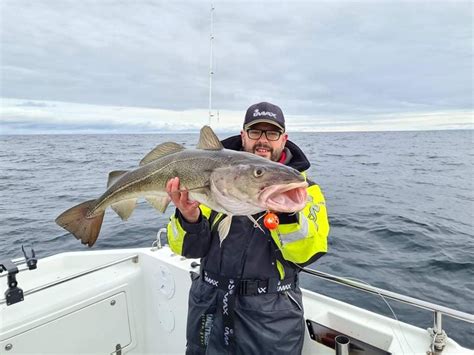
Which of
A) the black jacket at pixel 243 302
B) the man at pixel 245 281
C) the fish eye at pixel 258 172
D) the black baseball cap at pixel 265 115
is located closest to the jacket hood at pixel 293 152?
the man at pixel 245 281

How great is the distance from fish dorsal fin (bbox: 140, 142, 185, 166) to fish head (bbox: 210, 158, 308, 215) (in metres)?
0.58

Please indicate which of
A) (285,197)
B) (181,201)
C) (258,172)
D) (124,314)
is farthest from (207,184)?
(124,314)

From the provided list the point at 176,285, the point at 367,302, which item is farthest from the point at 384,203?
the point at 176,285

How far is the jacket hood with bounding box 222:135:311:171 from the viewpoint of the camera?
10.5ft

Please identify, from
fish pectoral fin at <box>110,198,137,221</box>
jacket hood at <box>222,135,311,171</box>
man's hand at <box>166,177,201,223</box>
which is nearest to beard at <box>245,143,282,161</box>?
jacket hood at <box>222,135,311,171</box>

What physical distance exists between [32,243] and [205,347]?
923cm

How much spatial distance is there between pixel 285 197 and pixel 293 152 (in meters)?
1.36

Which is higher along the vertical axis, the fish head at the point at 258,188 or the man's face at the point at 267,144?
the man's face at the point at 267,144

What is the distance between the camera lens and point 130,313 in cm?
453

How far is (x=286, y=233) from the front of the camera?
2.53 metres

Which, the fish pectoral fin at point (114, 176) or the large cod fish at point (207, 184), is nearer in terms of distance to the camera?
the large cod fish at point (207, 184)

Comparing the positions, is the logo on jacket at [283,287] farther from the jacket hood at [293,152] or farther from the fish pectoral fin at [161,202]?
the fish pectoral fin at [161,202]

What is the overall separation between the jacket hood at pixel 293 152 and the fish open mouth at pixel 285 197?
104 cm

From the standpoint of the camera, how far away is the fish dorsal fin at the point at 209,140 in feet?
9.11
